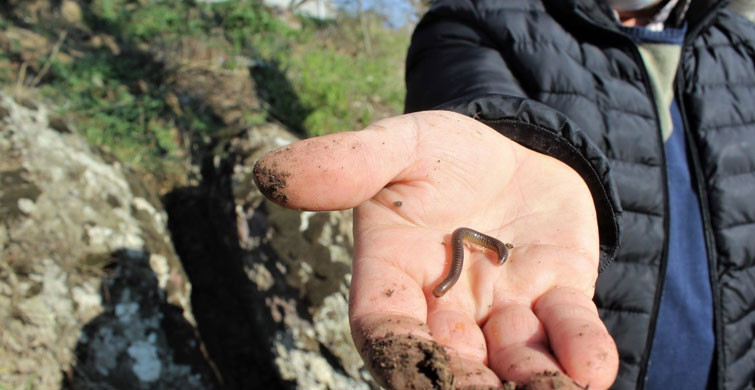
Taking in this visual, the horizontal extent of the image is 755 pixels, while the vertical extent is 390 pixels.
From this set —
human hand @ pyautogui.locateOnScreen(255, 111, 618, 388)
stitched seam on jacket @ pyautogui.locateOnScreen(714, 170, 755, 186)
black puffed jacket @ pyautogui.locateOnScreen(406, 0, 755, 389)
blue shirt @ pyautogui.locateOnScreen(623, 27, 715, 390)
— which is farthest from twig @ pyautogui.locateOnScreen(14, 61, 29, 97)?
stitched seam on jacket @ pyautogui.locateOnScreen(714, 170, 755, 186)

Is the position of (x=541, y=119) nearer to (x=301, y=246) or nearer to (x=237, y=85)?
(x=301, y=246)

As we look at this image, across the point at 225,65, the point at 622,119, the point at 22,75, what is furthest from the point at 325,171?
the point at 225,65

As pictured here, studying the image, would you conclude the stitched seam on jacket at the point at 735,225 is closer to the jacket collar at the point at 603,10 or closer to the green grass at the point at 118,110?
the jacket collar at the point at 603,10

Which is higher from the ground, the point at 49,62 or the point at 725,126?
the point at 725,126

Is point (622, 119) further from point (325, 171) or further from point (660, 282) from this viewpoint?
point (325, 171)

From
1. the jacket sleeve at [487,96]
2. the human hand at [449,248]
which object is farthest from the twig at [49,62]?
the human hand at [449,248]

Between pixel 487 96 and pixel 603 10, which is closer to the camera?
pixel 487 96

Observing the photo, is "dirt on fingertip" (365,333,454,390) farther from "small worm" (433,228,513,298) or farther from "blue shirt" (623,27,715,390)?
"blue shirt" (623,27,715,390)

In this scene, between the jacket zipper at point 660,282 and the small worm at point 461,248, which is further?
the jacket zipper at point 660,282
